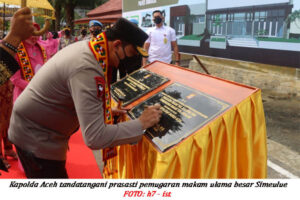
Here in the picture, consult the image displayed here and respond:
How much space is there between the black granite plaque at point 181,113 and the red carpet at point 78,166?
4.35 feet

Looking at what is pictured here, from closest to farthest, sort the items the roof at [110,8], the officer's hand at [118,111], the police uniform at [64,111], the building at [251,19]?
the police uniform at [64,111], the officer's hand at [118,111], the building at [251,19], the roof at [110,8]

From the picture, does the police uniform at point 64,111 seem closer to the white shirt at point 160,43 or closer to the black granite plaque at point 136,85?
the black granite plaque at point 136,85

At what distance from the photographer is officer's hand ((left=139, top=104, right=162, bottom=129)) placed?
1490mm

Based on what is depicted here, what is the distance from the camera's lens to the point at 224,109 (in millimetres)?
1537

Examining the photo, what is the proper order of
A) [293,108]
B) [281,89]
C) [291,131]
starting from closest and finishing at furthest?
[291,131]
[293,108]
[281,89]

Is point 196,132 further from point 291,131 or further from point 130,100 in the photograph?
point 291,131

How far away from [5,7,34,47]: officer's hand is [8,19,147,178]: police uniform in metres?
0.36

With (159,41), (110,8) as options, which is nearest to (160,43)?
(159,41)

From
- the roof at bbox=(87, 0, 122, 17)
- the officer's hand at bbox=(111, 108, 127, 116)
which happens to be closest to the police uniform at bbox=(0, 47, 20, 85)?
the officer's hand at bbox=(111, 108, 127, 116)

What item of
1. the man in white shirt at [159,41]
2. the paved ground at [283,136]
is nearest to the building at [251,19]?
the paved ground at [283,136]

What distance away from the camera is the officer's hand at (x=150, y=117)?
1.49 metres

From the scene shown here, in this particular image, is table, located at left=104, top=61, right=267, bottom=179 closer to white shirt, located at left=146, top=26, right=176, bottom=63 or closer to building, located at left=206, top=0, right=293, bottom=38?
white shirt, located at left=146, top=26, right=176, bottom=63

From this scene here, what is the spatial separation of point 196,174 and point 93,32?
4.17 m

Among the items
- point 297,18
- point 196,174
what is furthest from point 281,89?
point 196,174
